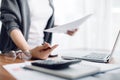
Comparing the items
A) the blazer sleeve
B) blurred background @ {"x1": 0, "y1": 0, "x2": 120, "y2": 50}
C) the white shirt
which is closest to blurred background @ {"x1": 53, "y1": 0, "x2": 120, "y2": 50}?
blurred background @ {"x1": 0, "y1": 0, "x2": 120, "y2": 50}

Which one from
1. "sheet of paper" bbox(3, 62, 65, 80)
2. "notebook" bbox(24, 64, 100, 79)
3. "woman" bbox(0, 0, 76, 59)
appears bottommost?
"sheet of paper" bbox(3, 62, 65, 80)

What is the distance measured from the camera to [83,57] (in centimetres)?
94

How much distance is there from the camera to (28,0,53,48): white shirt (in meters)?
1.42

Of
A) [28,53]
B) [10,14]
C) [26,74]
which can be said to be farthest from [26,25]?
[26,74]

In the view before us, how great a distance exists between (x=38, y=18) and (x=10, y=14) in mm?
334

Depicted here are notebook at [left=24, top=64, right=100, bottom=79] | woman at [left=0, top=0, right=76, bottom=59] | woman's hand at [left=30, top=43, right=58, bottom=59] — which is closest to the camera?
notebook at [left=24, top=64, right=100, bottom=79]

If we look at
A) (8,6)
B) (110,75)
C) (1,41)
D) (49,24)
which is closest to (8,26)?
(8,6)

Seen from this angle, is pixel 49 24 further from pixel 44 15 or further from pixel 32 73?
pixel 32 73

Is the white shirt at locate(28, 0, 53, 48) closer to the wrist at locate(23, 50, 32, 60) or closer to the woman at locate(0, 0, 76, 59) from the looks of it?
the woman at locate(0, 0, 76, 59)

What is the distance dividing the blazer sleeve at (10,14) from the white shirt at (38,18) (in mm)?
229

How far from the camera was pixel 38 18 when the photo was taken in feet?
4.89

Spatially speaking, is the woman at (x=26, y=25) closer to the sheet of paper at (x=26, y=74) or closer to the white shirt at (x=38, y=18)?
the white shirt at (x=38, y=18)

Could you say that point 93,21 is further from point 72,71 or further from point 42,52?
point 72,71

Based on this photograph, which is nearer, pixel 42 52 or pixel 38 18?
pixel 42 52
